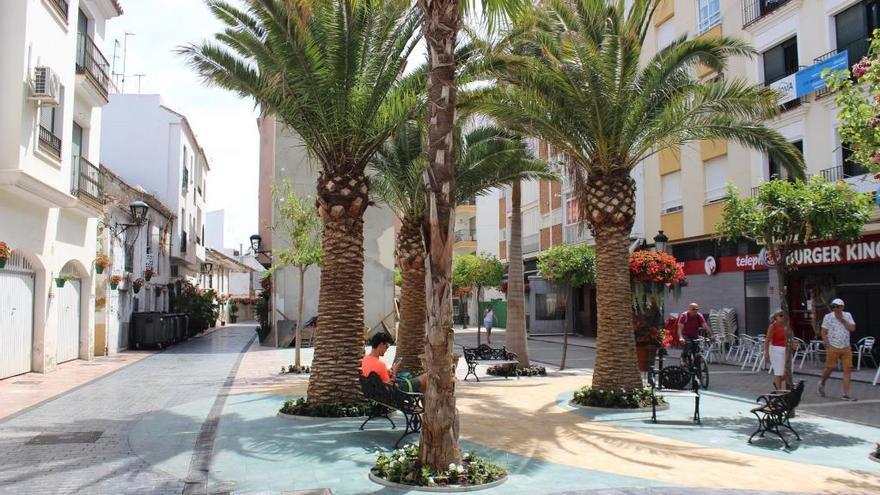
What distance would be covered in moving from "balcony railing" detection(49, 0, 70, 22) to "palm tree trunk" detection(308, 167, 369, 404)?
10010 mm

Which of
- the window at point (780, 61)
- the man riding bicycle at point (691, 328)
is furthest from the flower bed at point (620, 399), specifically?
the window at point (780, 61)

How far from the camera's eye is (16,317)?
14.8 meters

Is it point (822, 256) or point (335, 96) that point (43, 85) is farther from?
point (822, 256)

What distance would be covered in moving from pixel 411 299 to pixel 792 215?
6978 mm

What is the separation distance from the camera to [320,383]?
972cm

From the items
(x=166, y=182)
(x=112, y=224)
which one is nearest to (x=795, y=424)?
(x=112, y=224)

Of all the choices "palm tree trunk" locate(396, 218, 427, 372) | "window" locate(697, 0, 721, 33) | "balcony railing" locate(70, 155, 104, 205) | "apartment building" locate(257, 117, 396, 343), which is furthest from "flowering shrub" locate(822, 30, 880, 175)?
"apartment building" locate(257, 117, 396, 343)

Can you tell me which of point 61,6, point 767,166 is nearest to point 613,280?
point 767,166

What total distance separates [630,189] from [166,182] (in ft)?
88.6

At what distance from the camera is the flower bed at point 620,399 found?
34.7ft

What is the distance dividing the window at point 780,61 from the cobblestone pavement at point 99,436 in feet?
59.7

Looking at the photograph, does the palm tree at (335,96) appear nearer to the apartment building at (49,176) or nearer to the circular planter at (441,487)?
the circular planter at (441,487)

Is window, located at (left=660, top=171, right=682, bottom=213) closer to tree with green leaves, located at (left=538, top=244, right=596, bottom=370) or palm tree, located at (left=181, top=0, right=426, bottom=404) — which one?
tree with green leaves, located at (left=538, top=244, right=596, bottom=370)

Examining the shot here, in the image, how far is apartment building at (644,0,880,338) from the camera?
58.7ft
